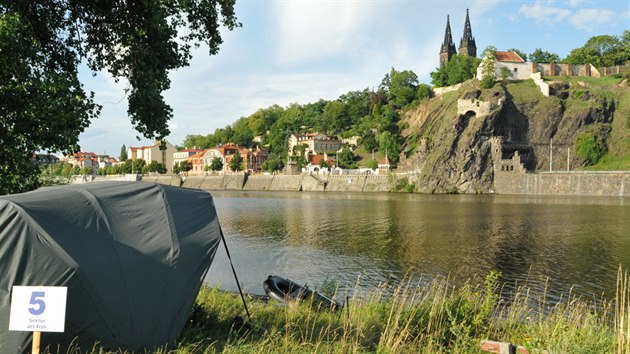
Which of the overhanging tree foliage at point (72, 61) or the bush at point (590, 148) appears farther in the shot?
the bush at point (590, 148)

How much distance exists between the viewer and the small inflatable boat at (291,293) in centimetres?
1313

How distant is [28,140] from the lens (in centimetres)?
996

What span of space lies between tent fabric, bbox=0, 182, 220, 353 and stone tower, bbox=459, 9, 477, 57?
496 feet

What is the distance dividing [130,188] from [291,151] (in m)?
145

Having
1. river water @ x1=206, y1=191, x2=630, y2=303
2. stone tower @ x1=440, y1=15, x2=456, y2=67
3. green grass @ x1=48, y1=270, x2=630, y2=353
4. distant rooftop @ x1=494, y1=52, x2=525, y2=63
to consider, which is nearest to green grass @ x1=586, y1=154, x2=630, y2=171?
distant rooftop @ x1=494, y1=52, x2=525, y2=63

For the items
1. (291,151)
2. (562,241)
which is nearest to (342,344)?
(562,241)

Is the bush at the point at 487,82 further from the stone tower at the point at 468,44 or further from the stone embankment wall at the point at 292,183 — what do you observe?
the stone tower at the point at 468,44

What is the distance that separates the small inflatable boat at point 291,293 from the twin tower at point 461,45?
14396 centimetres

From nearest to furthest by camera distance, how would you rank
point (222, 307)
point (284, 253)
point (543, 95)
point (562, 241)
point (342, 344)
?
point (342, 344)
point (222, 307)
point (284, 253)
point (562, 241)
point (543, 95)

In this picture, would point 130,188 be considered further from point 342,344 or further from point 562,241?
point 562,241

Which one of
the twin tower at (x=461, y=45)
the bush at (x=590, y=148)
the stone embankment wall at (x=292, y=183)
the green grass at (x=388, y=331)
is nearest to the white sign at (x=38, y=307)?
the green grass at (x=388, y=331)

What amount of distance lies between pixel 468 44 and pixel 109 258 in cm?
15460

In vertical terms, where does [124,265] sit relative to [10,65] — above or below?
below

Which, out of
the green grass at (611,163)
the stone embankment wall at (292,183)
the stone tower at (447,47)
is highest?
the stone tower at (447,47)
